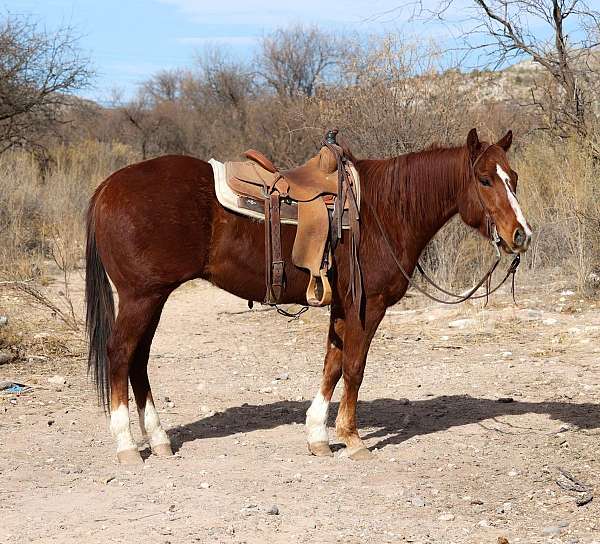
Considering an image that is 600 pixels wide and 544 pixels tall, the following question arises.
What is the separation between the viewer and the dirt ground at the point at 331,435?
4.12 m

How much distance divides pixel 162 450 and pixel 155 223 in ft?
4.82

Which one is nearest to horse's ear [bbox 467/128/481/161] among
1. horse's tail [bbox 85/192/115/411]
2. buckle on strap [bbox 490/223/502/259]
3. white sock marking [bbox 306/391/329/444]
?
buckle on strap [bbox 490/223/502/259]

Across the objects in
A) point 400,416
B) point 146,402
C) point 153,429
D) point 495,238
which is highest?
point 495,238

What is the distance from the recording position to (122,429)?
16.8 ft

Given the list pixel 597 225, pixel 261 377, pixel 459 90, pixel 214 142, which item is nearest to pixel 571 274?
pixel 597 225

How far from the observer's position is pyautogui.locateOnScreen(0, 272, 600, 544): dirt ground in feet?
13.5

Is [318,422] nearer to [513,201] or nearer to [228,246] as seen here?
[228,246]

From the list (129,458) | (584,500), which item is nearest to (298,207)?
(129,458)

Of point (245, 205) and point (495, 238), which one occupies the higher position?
point (245, 205)

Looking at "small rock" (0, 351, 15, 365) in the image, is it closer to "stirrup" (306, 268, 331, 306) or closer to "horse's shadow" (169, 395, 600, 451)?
"horse's shadow" (169, 395, 600, 451)

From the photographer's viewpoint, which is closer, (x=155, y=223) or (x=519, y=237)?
(x=519, y=237)

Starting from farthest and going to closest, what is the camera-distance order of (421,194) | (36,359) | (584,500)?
(36,359) → (421,194) → (584,500)

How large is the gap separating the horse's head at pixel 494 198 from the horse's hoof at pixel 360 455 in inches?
61.0

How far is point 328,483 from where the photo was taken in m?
4.72
